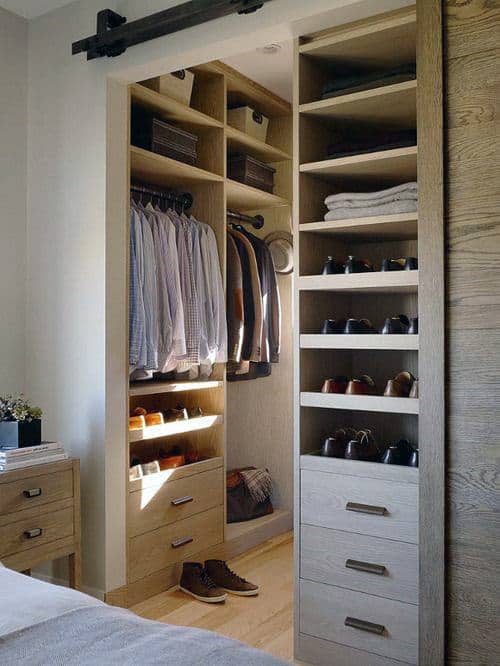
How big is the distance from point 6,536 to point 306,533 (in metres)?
1.10

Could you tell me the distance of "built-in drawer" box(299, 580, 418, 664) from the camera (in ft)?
7.01

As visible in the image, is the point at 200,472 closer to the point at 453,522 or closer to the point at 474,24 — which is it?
the point at 453,522

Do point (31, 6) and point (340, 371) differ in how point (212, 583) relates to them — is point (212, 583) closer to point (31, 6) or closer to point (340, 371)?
point (340, 371)

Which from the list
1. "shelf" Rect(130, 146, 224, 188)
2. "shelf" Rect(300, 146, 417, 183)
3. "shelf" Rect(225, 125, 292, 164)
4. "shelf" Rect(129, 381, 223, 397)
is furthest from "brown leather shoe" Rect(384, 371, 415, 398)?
"shelf" Rect(225, 125, 292, 164)

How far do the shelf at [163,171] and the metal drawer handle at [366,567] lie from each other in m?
1.96

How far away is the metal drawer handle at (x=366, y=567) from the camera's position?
2.19 meters

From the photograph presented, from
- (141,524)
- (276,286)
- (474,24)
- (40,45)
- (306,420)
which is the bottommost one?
(141,524)

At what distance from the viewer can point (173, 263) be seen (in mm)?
3098

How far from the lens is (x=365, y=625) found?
221cm

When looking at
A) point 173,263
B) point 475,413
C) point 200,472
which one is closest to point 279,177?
point 173,263

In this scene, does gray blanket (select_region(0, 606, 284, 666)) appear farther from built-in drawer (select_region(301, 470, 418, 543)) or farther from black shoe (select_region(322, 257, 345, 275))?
black shoe (select_region(322, 257, 345, 275))

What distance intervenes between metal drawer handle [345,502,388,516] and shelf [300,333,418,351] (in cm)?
55

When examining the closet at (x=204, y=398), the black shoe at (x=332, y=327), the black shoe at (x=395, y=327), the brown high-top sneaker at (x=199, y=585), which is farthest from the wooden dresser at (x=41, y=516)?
the black shoe at (x=395, y=327)

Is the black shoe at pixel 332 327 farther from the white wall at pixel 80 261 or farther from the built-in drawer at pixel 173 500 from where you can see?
the built-in drawer at pixel 173 500
